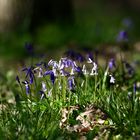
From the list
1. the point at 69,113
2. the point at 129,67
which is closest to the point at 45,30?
the point at 129,67

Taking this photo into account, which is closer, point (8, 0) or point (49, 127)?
point (49, 127)

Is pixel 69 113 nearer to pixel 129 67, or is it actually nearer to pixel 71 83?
pixel 71 83

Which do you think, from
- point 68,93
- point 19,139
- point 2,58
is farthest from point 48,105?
point 2,58

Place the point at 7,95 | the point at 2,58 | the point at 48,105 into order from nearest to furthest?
the point at 48,105
the point at 7,95
the point at 2,58

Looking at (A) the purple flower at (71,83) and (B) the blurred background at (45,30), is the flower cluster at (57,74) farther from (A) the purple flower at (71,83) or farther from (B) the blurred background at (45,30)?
(B) the blurred background at (45,30)

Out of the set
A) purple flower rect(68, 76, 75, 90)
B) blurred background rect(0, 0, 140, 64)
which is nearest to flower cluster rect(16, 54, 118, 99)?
purple flower rect(68, 76, 75, 90)

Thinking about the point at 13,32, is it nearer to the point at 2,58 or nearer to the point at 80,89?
the point at 2,58

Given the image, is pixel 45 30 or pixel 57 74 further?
pixel 45 30

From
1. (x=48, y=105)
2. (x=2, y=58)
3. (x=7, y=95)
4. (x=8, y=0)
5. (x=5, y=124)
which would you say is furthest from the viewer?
(x=8, y=0)

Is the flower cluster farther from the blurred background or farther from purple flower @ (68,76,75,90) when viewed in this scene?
the blurred background

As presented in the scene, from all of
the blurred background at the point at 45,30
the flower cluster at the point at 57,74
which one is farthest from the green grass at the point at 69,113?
the blurred background at the point at 45,30

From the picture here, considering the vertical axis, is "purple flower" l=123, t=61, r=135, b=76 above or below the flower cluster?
above
